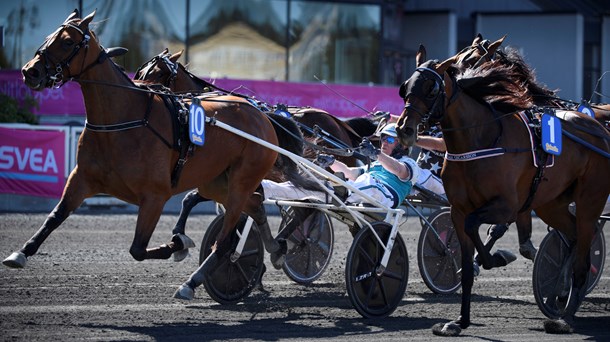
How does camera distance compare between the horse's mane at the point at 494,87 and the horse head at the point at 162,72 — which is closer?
the horse's mane at the point at 494,87

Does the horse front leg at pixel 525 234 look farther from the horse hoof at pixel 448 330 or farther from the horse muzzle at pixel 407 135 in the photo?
the horse muzzle at pixel 407 135

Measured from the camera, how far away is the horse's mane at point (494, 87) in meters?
7.43

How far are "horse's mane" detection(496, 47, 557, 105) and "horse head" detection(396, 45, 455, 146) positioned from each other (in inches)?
71.6

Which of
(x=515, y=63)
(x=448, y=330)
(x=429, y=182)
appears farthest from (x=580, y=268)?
(x=429, y=182)

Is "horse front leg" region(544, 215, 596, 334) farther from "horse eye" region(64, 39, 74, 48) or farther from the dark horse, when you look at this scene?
"horse eye" region(64, 39, 74, 48)

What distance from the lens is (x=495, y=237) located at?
9.02 metres

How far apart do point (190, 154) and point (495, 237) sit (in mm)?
3047

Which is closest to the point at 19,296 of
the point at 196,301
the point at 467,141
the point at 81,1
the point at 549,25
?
the point at 196,301

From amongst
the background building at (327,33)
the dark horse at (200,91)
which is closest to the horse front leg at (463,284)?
the dark horse at (200,91)

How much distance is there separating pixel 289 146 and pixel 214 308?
5.66 feet

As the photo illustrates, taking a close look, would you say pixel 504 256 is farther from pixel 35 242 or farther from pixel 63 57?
pixel 63 57

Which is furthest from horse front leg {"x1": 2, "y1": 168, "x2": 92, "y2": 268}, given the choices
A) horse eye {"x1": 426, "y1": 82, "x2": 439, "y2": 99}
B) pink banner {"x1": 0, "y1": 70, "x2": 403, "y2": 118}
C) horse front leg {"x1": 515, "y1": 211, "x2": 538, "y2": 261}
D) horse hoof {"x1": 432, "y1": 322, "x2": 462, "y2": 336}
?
pink banner {"x1": 0, "y1": 70, "x2": 403, "y2": 118}

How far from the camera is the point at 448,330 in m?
6.99

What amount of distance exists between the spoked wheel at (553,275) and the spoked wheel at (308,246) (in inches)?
91.0
